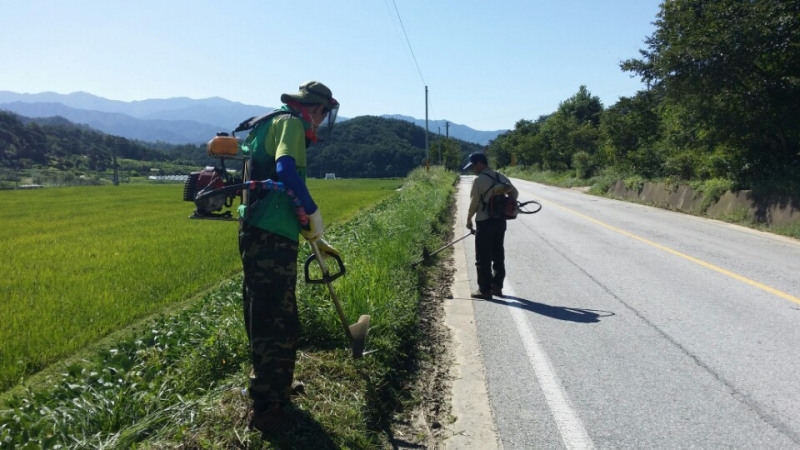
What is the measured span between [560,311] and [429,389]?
2388mm

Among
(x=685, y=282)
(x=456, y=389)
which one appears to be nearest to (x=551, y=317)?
(x=456, y=389)

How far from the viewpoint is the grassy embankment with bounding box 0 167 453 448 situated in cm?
279

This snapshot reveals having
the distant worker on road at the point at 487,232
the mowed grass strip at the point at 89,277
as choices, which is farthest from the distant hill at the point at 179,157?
the distant worker on road at the point at 487,232

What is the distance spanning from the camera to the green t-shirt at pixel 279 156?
9.18 feet

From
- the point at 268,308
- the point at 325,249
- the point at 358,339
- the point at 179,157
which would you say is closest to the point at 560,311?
the point at 358,339

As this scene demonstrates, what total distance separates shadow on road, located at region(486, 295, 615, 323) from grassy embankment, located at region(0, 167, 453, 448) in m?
1.29

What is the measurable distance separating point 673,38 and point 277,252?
15.2 metres

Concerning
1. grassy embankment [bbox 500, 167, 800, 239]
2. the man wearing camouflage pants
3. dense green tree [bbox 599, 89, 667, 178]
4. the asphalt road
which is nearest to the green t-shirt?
the man wearing camouflage pants

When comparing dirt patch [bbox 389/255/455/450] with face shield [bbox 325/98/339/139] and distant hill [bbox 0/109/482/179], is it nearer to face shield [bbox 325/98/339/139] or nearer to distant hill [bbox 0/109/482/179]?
face shield [bbox 325/98/339/139]

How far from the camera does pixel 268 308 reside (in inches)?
112

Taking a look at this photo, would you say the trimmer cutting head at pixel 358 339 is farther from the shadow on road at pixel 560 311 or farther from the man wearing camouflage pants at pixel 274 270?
the shadow on road at pixel 560 311

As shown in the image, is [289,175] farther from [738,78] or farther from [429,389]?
[738,78]

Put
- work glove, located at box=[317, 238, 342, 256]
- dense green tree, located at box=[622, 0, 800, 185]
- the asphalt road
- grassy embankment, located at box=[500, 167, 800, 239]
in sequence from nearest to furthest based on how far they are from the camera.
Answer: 1. the asphalt road
2. work glove, located at box=[317, 238, 342, 256]
3. grassy embankment, located at box=[500, 167, 800, 239]
4. dense green tree, located at box=[622, 0, 800, 185]

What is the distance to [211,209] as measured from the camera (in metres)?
3.00
